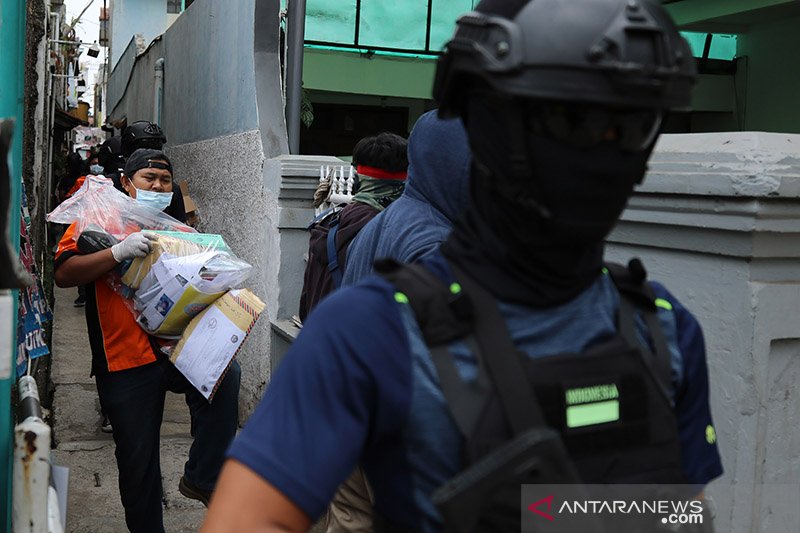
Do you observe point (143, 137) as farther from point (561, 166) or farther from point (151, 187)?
point (561, 166)

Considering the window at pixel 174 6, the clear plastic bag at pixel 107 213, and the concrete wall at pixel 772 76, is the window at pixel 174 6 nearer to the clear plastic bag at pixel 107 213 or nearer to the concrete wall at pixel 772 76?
the concrete wall at pixel 772 76

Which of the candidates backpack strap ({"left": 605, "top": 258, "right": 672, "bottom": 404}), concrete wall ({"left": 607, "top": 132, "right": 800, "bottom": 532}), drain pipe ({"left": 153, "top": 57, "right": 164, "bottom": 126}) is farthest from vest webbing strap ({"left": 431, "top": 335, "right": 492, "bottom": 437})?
drain pipe ({"left": 153, "top": 57, "right": 164, "bottom": 126})

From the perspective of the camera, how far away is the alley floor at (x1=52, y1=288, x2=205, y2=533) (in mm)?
4668

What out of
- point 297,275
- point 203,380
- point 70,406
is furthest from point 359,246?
point 70,406

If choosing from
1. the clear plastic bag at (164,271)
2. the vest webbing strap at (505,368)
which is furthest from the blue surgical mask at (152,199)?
the vest webbing strap at (505,368)

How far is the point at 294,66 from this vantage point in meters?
6.37

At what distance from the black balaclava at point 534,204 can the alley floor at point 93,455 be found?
3.60m

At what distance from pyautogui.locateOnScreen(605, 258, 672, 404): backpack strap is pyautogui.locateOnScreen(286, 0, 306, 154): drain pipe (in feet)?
16.5

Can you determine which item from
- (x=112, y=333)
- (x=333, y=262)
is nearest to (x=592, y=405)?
(x=333, y=262)

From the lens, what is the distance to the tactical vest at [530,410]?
3.96ft

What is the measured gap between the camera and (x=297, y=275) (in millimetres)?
5973

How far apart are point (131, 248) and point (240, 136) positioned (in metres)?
3.51

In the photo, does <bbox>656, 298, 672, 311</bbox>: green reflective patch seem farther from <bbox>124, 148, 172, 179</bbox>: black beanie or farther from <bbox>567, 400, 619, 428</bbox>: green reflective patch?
<bbox>124, 148, 172, 179</bbox>: black beanie

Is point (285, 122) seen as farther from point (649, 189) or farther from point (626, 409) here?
point (626, 409)
